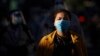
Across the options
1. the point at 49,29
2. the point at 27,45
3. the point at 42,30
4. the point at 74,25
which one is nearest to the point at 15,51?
the point at 27,45

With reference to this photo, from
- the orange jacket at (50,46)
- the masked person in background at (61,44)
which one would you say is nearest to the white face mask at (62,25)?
the masked person in background at (61,44)

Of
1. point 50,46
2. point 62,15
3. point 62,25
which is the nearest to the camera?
point 50,46

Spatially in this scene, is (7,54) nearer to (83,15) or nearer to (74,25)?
(74,25)

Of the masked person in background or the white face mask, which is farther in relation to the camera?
the white face mask

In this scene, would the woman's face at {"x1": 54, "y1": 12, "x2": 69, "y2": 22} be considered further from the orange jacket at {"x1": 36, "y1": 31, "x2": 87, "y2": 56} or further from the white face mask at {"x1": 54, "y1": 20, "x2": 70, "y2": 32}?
the orange jacket at {"x1": 36, "y1": 31, "x2": 87, "y2": 56}

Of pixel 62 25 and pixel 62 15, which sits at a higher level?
pixel 62 15

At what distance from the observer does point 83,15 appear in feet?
75.4

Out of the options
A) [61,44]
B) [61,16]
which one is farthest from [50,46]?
[61,16]

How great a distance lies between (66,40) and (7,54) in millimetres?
4006

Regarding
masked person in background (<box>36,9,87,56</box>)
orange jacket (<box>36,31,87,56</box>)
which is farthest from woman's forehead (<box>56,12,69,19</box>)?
orange jacket (<box>36,31,87,56</box>)

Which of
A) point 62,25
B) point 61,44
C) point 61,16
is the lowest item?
point 61,44

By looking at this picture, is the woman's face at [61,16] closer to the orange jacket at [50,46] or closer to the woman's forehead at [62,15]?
the woman's forehead at [62,15]

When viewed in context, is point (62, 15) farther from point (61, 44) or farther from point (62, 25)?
point (61, 44)

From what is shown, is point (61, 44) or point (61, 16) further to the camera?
point (61, 16)
